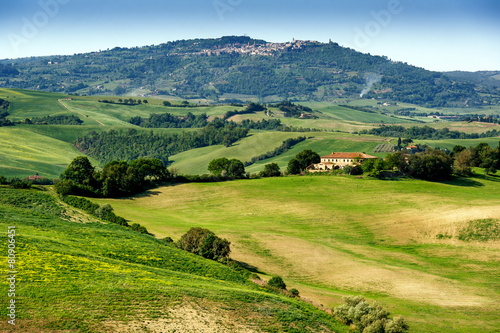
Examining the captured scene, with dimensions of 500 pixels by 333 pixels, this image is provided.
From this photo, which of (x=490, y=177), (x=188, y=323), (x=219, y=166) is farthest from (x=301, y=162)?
(x=188, y=323)

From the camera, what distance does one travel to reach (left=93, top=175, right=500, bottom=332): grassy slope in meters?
52.8

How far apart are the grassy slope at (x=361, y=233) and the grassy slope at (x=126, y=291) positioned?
9666mm

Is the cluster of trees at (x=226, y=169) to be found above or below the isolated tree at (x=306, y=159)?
below

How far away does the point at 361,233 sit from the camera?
84.2 m

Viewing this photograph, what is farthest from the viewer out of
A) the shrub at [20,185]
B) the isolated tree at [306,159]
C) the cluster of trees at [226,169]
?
the isolated tree at [306,159]

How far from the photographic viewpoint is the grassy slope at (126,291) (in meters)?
34.0

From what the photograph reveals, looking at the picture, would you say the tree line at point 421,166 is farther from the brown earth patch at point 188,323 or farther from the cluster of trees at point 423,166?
the brown earth patch at point 188,323

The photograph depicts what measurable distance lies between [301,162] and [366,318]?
349 feet

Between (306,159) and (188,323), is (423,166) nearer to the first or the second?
(306,159)

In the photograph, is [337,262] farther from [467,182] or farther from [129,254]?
[467,182]

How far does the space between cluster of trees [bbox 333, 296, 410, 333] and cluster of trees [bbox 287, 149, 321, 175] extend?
96.0 meters

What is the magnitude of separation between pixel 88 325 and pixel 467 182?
118 meters

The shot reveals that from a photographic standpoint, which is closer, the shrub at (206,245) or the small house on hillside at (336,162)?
the shrub at (206,245)

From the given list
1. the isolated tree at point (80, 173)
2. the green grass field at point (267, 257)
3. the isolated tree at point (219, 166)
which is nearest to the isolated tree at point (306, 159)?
the green grass field at point (267, 257)
